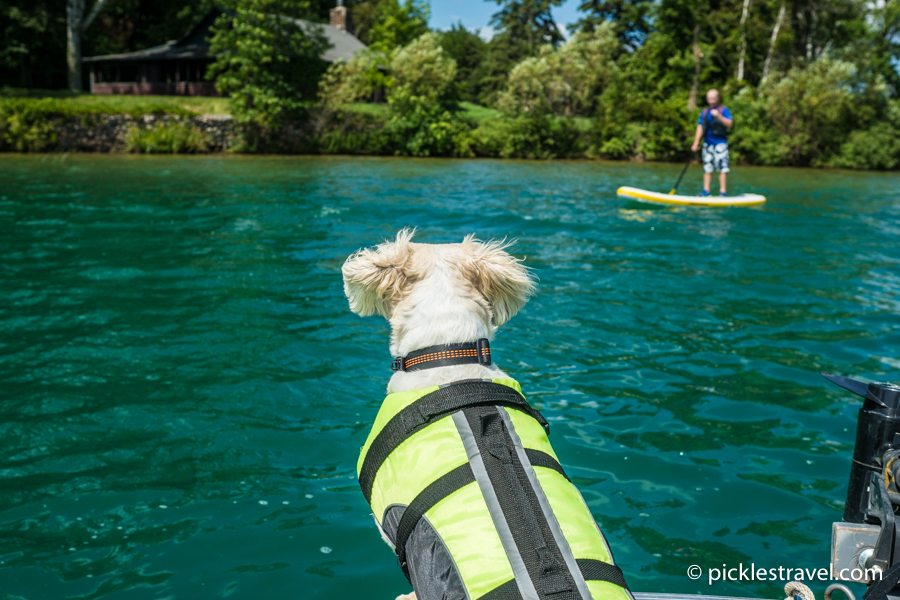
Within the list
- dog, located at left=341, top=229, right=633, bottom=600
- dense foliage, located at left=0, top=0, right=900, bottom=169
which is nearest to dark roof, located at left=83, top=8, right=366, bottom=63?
dense foliage, located at left=0, top=0, right=900, bottom=169

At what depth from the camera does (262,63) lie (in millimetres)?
39344

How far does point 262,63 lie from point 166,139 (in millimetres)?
7945

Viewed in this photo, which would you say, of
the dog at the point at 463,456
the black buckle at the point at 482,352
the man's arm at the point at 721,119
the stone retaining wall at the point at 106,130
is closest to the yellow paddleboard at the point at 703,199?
the man's arm at the point at 721,119

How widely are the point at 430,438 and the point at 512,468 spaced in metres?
0.35

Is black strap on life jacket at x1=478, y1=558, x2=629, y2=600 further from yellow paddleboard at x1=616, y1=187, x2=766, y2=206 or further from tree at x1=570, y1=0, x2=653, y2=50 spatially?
tree at x1=570, y1=0, x2=653, y2=50

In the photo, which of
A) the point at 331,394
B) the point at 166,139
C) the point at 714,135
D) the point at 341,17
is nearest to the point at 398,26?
the point at 341,17

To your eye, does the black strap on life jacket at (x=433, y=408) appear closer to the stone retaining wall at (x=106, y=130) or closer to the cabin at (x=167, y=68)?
the stone retaining wall at (x=106, y=130)

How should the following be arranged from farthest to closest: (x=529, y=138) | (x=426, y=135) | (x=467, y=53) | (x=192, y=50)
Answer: (x=467, y=53) < (x=192, y=50) < (x=529, y=138) < (x=426, y=135)

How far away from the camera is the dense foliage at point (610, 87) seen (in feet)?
128

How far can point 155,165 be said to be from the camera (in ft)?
93.0

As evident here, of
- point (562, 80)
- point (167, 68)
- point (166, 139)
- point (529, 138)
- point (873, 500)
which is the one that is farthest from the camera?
point (167, 68)

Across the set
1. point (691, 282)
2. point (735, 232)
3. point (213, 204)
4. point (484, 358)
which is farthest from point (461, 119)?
point (484, 358)

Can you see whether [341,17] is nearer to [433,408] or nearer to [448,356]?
[448,356]

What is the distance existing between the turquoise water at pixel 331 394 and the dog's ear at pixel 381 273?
1641 millimetres
